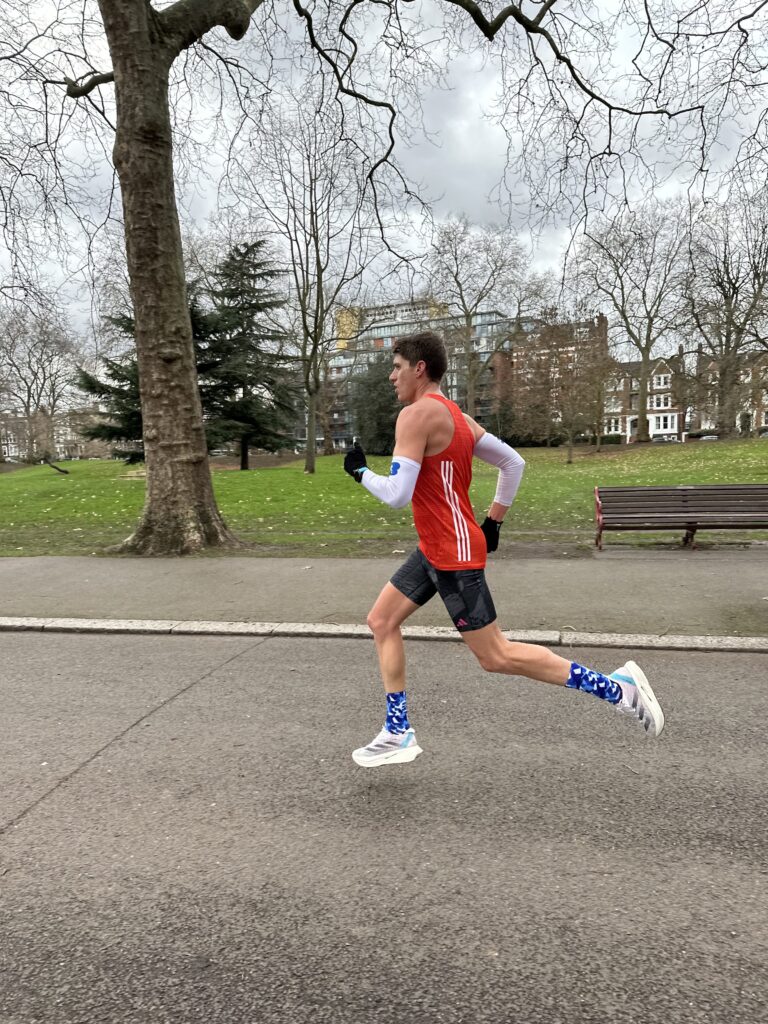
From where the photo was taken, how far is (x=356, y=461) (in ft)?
9.11

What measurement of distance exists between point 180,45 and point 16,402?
60.5 m

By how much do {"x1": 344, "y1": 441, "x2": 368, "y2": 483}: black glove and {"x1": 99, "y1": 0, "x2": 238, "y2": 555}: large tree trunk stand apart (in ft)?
22.6

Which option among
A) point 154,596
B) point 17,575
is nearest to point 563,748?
point 154,596

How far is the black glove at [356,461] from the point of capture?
2764mm

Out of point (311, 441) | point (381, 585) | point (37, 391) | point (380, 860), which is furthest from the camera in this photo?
point (37, 391)

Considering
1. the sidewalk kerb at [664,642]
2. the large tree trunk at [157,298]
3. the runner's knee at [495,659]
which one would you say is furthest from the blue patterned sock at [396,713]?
the large tree trunk at [157,298]

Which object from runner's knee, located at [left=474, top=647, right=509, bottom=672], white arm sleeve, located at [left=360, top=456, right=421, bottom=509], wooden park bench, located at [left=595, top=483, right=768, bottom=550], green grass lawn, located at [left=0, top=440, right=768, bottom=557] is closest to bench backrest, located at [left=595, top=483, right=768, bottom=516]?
wooden park bench, located at [left=595, top=483, right=768, bottom=550]

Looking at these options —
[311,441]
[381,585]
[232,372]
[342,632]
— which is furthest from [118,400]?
[342,632]

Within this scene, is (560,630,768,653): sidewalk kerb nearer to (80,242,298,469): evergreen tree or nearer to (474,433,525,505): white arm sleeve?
(474,433,525,505): white arm sleeve

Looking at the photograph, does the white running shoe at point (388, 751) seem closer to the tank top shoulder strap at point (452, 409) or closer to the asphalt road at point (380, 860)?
the asphalt road at point (380, 860)

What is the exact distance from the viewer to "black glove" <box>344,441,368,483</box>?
2764 millimetres

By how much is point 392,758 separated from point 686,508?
7.23 metres

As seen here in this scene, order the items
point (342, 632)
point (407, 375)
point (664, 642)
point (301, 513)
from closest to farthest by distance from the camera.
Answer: point (407, 375) < point (664, 642) < point (342, 632) < point (301, 513)

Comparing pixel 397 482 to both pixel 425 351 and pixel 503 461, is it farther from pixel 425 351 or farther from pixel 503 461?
pixel 503 461
